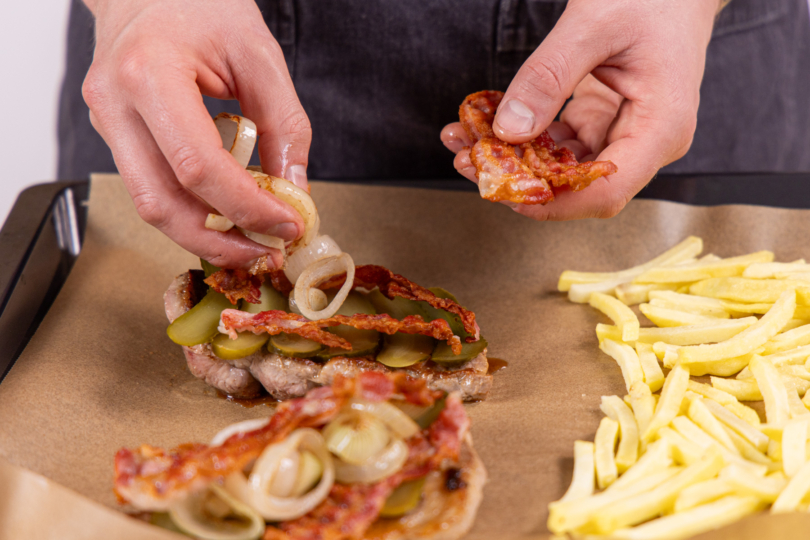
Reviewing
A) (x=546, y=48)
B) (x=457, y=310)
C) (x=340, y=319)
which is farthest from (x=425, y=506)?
(x=546, y=48)

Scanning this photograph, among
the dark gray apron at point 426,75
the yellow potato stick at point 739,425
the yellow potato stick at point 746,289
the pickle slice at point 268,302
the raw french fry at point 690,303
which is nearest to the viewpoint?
the yellow potato stick at point 739,425

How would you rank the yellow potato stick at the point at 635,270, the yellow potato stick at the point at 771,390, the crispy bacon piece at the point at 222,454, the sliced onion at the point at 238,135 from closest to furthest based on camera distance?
1. the crispy bacon piece at the point at 222,454
2. the yellow potato stick at the point at 771,390
3. the sliced onion at the point at 238,135
4. the yellow potato stick at the point at 635,270

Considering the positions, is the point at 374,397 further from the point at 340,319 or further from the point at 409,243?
the point at 409,243

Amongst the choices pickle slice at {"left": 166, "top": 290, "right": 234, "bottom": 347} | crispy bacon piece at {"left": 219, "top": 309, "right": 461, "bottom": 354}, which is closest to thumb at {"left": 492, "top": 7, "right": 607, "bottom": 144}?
crispy bacon piece at {"left": 219, "top": 309, "right": 461, "bottom": 354}

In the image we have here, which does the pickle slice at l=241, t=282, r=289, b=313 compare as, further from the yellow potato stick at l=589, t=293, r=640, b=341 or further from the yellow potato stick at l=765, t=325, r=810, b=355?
the yellow potato stick at l=765, t=325, r=810, b=355

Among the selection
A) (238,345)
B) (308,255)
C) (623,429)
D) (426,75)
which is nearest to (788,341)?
(623,429)

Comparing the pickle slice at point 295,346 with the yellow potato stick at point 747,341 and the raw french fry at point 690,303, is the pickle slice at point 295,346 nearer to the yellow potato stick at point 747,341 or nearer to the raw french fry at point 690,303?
the yellow potato stick at point 747,341

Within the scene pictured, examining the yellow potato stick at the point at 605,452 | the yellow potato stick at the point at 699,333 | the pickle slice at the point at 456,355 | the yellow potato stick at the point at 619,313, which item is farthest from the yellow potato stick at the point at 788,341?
the pickle slice at the point at 456,355
